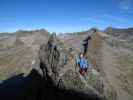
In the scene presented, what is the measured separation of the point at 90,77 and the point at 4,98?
35.3 m

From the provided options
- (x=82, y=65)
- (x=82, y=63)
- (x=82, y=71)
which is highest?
(x=82, y=63)

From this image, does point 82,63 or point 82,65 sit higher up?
point 82,63

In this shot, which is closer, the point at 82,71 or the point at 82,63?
the point at 82,63

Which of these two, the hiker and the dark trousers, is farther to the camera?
the dark trousers

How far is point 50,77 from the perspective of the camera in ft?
71.6

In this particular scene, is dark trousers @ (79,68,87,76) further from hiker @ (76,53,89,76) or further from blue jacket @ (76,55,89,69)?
blue jacket @ (76,55,89,69)

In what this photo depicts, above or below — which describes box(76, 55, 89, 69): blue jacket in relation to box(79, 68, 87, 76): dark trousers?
above

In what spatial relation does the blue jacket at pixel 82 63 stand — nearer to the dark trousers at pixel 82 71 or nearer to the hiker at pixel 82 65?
the hiker at pixel 82 65

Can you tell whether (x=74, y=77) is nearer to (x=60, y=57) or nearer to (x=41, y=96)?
(x=60, y=57)

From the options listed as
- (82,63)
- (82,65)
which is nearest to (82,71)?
(82,65)

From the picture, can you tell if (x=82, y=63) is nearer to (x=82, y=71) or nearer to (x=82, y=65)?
(x=82, y=65)

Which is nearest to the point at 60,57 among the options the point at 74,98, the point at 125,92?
the point at 74,98

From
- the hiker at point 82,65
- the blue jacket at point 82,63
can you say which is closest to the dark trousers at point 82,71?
the hiker at point 82,65

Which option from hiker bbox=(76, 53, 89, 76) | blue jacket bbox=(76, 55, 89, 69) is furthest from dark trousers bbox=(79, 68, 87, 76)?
blue jacket bbox=(76, 55, 89, 69)
